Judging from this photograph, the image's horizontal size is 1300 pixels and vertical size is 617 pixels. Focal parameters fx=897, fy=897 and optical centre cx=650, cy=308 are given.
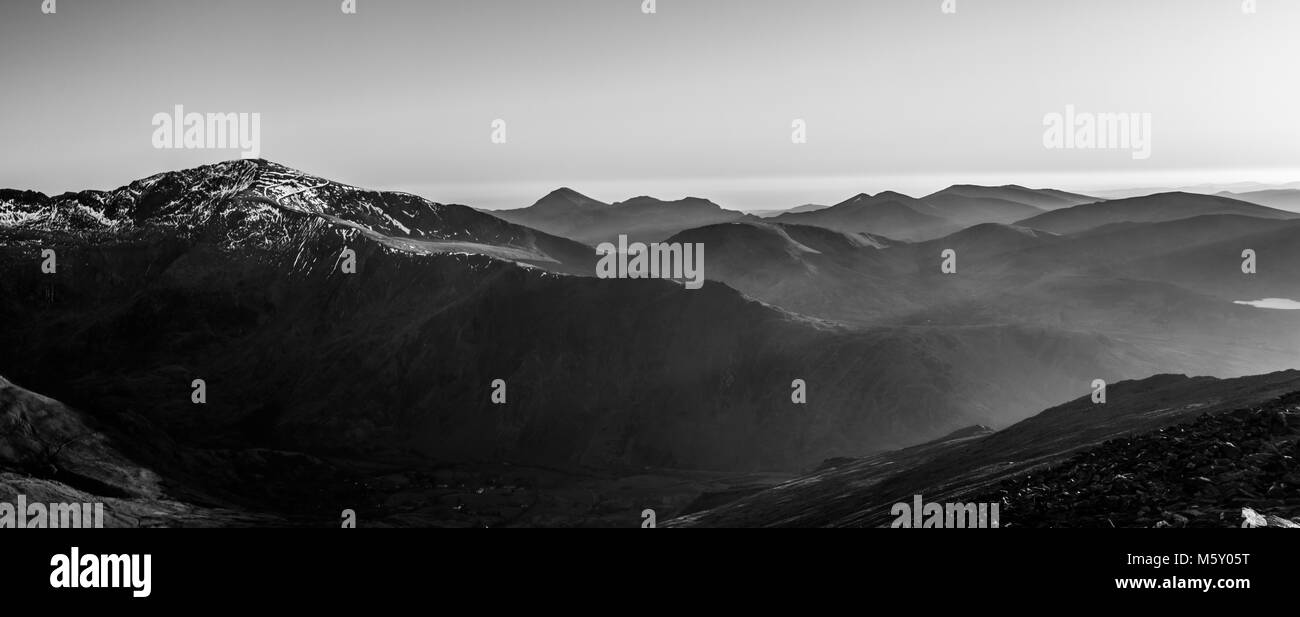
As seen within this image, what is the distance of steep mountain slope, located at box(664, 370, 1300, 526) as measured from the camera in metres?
36.7

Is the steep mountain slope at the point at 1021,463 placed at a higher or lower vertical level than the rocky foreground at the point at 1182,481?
lower

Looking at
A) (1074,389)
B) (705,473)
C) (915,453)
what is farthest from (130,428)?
(1074,389)

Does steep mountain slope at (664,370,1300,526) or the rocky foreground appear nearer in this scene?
the rocky foreground

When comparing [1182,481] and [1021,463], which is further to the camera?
[1021,463]

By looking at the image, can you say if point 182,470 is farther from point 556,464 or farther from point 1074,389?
point 1074,389

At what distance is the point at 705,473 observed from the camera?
509ft

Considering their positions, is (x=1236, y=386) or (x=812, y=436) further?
(x=812, y=436)

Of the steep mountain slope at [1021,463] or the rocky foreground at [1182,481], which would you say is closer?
the rocky foreground at [1182,481]

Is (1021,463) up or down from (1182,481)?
down

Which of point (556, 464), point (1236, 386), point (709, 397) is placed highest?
point (1236, 386)

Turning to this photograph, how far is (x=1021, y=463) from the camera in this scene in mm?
61344

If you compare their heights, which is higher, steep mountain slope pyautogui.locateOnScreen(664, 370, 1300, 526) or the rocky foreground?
the rocky foreground

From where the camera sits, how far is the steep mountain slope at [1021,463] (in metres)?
36.7

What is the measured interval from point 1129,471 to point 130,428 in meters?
169
